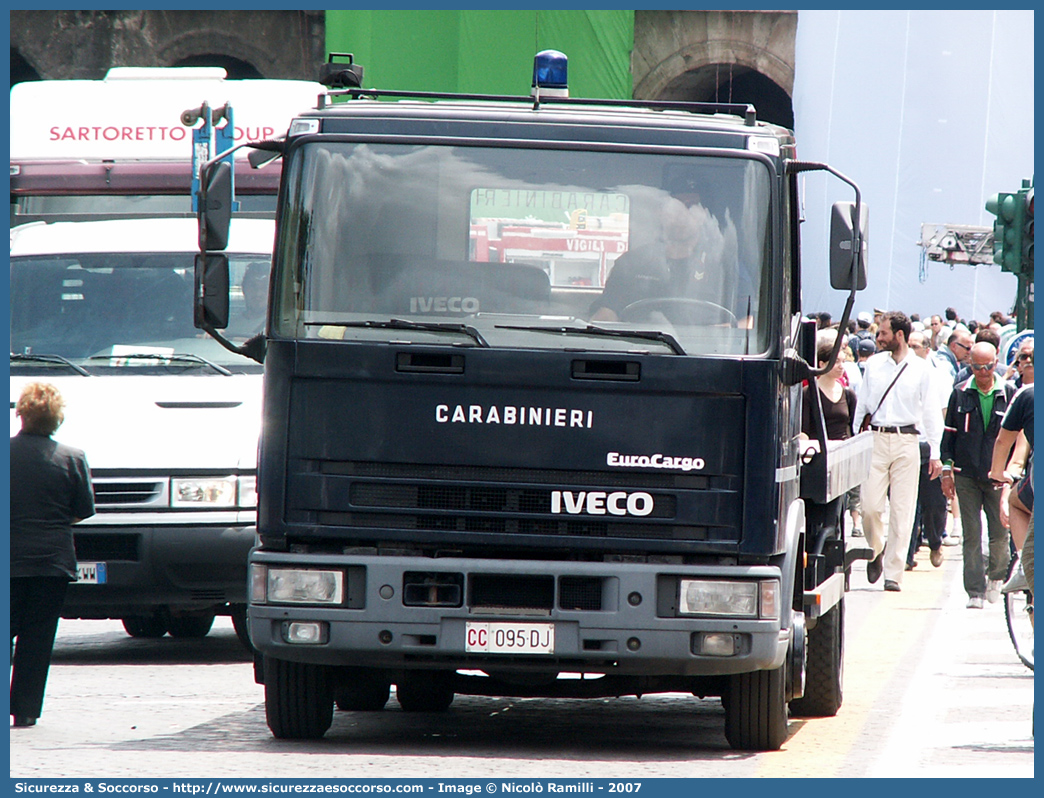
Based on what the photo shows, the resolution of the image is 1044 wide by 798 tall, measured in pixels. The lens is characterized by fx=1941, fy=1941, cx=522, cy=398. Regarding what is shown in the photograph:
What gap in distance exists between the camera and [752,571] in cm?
745

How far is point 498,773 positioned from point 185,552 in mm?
3503

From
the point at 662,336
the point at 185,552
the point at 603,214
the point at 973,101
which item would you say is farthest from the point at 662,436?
the point at 973,101

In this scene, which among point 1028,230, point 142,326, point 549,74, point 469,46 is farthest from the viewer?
point 469,46

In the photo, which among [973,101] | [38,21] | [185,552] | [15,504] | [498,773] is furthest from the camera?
[38,21]

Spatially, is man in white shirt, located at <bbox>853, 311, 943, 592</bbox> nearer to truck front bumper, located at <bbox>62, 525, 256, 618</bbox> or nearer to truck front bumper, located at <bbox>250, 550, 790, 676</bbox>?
truck front bumper, located at <bbox>62, 525, 256, 618</bbox>

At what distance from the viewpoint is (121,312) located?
11258 mm

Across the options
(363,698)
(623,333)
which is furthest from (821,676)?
(623,333)

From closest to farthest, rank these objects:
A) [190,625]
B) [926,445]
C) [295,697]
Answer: [295,697], [190,625], [926,445]

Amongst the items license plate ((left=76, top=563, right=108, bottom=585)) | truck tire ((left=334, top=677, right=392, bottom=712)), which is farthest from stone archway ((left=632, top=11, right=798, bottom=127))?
truck tire ((left=334, top=677, right=392, bottom=712))

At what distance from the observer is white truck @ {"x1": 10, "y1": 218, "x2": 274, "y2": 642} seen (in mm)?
10297

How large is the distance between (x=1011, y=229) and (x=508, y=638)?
1340 cm

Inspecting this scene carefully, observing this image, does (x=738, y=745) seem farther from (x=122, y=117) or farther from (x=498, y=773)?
(x=122, y=117)

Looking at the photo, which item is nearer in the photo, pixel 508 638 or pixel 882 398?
pixel 508 638

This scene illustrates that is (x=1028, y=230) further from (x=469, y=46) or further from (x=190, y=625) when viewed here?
(x=190, y=625)
